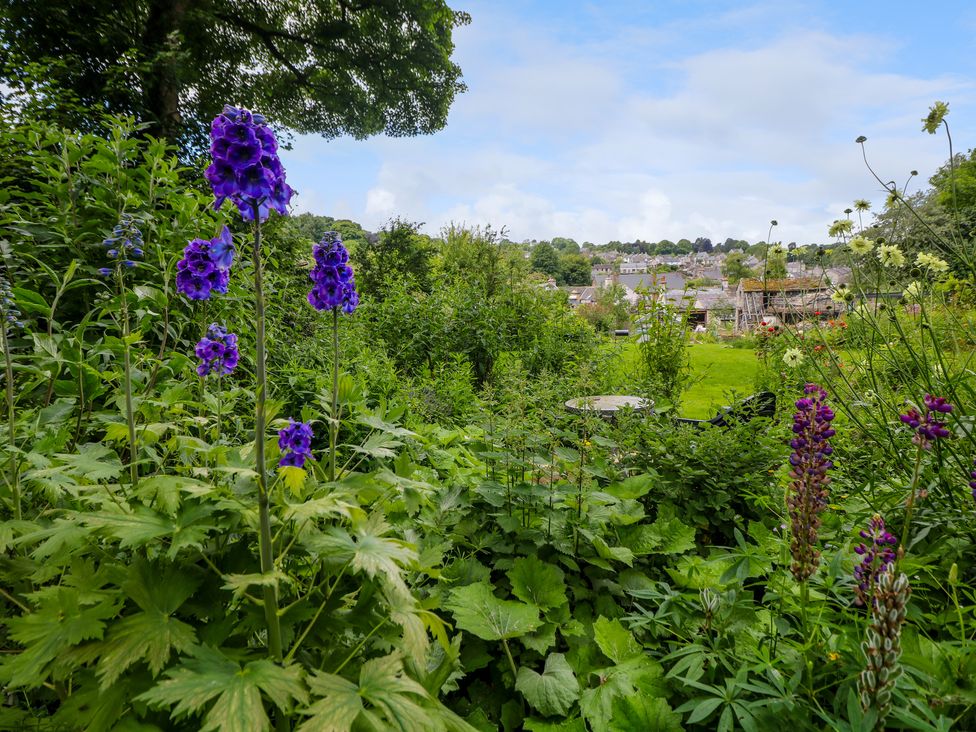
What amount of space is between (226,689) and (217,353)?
4.49 ft

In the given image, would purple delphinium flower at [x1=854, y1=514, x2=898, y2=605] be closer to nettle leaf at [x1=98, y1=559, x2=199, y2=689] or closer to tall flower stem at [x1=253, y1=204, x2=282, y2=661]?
tall flower stem at [x1=253, y1=204, x2=282, y2=661]

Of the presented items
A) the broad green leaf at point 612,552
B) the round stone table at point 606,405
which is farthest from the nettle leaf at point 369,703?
the round stone table at point 606,405

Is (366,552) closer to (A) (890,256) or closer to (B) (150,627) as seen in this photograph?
(B) (150,627)

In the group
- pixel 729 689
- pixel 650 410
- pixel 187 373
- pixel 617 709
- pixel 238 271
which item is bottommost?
pixel 617 709

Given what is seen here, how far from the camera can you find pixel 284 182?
123 centimetres

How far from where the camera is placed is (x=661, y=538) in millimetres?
2236

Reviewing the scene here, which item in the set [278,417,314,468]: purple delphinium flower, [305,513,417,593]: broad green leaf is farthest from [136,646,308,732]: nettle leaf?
[278,417,314,468]: purple delphinium flower

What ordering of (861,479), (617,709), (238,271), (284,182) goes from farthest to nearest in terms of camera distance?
(238,271) < (861,479) < (617,709) < (284,182)

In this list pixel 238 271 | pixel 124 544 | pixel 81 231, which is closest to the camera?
pixel 124 544

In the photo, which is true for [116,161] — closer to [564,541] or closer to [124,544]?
[124,544]

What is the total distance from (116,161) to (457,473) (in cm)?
284

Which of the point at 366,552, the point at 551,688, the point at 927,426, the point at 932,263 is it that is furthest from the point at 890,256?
the point at 366,552

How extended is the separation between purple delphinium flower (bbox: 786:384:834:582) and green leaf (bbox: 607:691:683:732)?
0.54 m

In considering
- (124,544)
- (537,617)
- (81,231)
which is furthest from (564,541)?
(81,231)
